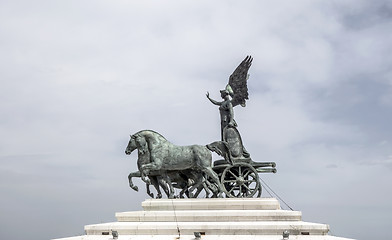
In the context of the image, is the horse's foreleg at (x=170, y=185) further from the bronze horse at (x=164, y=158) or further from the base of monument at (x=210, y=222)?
the base of monument at (x=210, y=222)

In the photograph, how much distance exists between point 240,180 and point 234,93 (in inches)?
197

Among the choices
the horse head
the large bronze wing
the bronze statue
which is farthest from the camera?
the large bronze wing

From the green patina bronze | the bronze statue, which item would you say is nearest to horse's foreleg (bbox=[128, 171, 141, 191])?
the green patina bronze

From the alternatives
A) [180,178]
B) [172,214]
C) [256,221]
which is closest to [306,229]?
[256,221]

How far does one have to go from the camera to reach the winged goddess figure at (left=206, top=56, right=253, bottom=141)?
27219mm

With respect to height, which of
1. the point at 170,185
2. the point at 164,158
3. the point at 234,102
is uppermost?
the point at 234,102

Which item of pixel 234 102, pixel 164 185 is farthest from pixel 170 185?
pixel 234 102

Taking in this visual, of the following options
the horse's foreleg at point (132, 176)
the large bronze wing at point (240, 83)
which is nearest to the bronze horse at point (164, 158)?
the horse's foreleg at point (132, 176)

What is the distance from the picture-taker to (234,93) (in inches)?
1105

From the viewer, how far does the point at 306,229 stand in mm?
20844

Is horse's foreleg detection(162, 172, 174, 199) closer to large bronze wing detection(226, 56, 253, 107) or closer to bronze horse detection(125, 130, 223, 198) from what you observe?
bronze horse detection(125, 130, 223, 198)

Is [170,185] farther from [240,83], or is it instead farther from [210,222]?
[240,83]

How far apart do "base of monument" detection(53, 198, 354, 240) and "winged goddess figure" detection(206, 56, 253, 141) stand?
16.3ft

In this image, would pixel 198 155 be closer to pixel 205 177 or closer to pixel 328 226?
pixel 205 177
